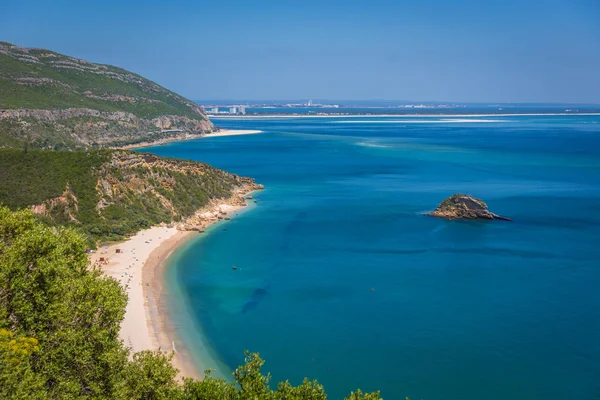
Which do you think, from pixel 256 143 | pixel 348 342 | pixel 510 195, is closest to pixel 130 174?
pixel 348 342

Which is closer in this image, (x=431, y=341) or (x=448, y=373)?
(x=448, y=373)

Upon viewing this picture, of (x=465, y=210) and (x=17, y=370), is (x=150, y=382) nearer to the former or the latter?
(x=17, y=370)

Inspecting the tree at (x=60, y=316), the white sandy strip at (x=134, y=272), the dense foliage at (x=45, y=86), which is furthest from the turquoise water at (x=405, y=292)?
the dense foliage at (x=45, y=86)

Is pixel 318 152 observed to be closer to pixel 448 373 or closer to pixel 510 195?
pixel 510 195

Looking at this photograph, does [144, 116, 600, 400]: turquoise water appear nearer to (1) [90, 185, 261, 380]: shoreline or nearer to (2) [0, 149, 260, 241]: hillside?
(1) [90, 185, 261, 380]: shoreline

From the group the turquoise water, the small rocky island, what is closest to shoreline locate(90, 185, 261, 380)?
the turquoise water

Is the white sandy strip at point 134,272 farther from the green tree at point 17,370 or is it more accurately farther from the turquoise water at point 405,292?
the green tree at point 17,370

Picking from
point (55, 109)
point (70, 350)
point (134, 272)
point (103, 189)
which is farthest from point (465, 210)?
point (55, 109)
